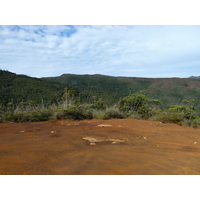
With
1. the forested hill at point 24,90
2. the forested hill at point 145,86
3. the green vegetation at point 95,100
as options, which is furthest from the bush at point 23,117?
the forested hill at point 145,86

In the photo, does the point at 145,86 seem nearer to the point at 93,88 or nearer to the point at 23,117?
the point at 93,88

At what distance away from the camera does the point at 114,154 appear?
263 centimetres

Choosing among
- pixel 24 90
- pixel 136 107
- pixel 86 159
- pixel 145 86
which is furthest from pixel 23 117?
pixel 145 86

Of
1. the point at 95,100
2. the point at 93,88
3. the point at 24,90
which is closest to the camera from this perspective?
the point at 95,100

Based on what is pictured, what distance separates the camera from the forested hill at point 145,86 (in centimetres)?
3206

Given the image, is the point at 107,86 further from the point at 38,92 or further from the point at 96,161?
the point at 96,161

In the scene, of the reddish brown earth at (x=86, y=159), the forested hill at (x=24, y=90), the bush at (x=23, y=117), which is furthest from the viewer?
the forested hill at (x=24, y=90)

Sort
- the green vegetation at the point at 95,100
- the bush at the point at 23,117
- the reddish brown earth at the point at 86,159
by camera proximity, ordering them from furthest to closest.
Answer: the green vegetation at the point at 95,100 → the bush at the point at 23,117 → the reddish brown earth at the point at 86,159

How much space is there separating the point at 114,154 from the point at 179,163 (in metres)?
0.90

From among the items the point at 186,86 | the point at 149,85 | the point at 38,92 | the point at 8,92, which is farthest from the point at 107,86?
the point at 8,92

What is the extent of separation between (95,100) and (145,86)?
→ 2709 centimetres

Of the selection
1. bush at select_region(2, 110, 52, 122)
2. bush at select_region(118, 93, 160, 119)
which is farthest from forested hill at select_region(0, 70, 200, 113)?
bush at select_region(2, 110, 52, 122)

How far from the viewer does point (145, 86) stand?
40.2m

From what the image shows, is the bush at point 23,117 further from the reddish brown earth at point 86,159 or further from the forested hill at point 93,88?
the forested hill at point 93,88
